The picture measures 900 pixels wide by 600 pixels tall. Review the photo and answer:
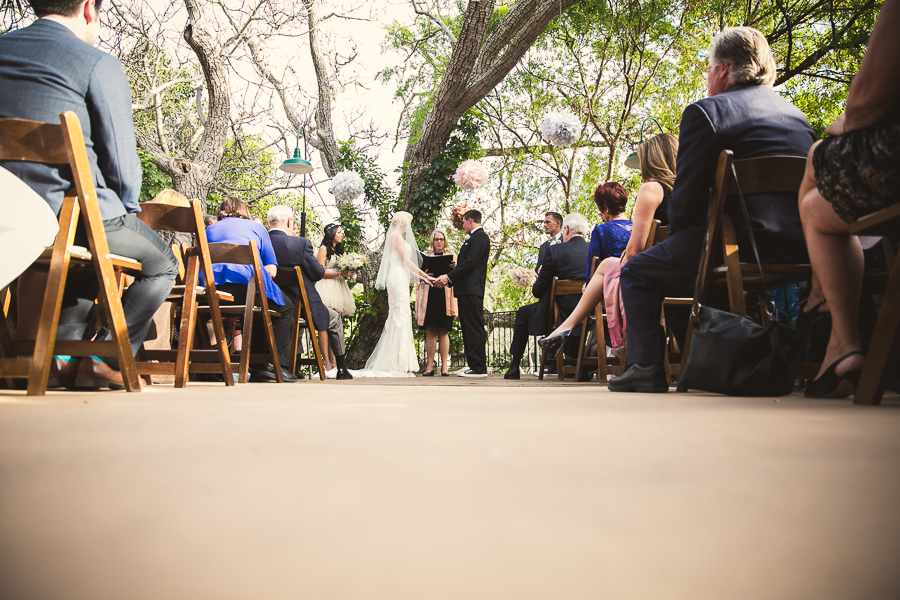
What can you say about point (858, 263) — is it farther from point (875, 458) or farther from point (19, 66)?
point (19, 66)

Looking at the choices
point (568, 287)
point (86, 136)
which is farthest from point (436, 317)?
point (86, 136)

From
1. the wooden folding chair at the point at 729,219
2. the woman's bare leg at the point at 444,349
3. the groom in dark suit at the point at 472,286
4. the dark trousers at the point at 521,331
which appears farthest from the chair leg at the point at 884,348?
the woman's bare leg at the point at 444,349

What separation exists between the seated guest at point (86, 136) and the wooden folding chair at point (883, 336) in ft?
8.43

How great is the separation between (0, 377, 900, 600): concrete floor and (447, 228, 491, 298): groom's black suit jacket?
652 centimetres

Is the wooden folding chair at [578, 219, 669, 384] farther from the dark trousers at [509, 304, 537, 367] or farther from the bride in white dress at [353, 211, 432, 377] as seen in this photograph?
the bride in white dress at [353, 211, 432, 377]

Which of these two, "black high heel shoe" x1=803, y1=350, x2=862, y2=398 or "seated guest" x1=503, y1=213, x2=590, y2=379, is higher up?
"seated guest" x1=503, y1=213, x2=590, y2=379

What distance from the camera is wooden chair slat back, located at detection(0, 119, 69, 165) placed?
208 centimetres

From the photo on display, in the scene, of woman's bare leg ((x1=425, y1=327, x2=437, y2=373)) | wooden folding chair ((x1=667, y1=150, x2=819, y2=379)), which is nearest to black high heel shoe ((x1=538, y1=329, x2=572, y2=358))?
wooden folding chair ((x1=667, y1=150, x2=819, y2=379))

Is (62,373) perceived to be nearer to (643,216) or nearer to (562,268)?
(643,216)

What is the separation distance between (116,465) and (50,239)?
128 centimetres

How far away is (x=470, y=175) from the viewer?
30.3ft

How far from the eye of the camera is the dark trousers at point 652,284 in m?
2.67

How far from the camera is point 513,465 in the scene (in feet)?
2.36

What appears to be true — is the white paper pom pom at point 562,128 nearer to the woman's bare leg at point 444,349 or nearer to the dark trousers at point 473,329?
the dark trousers at point 473,329
